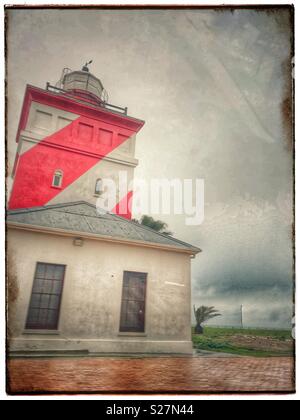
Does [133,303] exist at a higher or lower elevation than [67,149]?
lower

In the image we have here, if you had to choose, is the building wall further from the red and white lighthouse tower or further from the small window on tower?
the small window on tower

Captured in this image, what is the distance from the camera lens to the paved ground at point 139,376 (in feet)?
14.6

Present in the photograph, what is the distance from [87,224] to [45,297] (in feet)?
6.76

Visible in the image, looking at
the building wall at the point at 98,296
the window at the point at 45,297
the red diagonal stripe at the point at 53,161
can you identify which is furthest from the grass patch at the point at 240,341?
the red diagonal stripe at the point at 53,161

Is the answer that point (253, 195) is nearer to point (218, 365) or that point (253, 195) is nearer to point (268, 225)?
point (268, 225)

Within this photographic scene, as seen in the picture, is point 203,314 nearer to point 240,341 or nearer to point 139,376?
point 240,341

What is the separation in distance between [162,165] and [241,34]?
3855 mm

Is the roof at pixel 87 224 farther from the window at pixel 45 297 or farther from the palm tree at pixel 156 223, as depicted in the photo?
the window at pixel 45 297

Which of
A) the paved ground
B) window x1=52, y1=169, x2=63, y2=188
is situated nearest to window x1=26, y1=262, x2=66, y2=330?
the paved ground

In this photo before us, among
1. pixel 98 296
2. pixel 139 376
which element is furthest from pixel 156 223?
pixel 139 376

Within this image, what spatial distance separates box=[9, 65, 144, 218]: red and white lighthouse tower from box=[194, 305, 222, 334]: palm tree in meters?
4.15

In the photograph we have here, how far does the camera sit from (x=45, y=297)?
19.4 feet

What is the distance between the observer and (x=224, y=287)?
7051 millimetres
